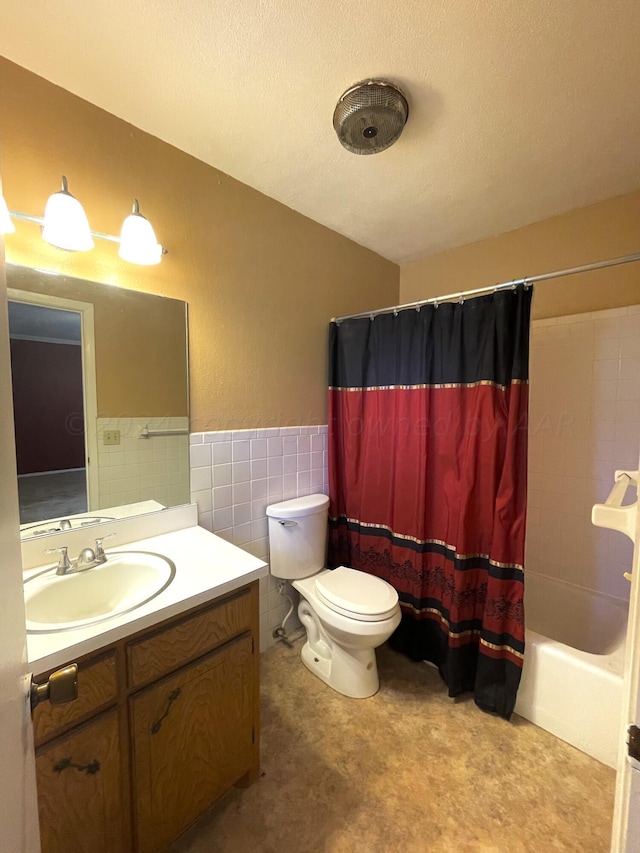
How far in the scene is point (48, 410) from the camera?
1.18m

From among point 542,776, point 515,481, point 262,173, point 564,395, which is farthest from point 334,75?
point 542,776

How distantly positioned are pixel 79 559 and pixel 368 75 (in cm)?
183

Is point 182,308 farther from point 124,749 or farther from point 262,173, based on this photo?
point 124,749

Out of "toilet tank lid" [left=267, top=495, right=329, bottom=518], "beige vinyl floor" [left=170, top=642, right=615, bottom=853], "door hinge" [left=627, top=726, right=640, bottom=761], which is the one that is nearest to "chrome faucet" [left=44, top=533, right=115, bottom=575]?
"toilet tank lid" [left=267, top=495, right=329, bottom=518]

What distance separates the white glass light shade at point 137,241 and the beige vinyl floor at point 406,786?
76.7 inches

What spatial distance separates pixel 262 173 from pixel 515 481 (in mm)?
1749

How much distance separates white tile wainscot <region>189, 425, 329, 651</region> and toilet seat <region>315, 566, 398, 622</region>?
37 cm

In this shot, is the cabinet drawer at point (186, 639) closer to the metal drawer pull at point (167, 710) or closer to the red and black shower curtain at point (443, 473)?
the metal drawer pull at point (167, 710)

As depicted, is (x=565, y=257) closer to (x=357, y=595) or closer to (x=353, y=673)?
(x=357, y=595)

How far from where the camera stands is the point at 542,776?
1249mm

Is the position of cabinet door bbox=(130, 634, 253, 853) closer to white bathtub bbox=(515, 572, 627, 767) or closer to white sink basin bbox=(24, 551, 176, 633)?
white sink basin bbox=(24, 551, 176, 633)

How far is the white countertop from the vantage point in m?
0.77

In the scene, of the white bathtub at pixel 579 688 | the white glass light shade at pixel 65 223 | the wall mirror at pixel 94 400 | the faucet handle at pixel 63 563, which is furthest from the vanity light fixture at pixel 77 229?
the white bathtub at pixel 579 688

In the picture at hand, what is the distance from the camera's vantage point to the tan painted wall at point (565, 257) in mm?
1723
